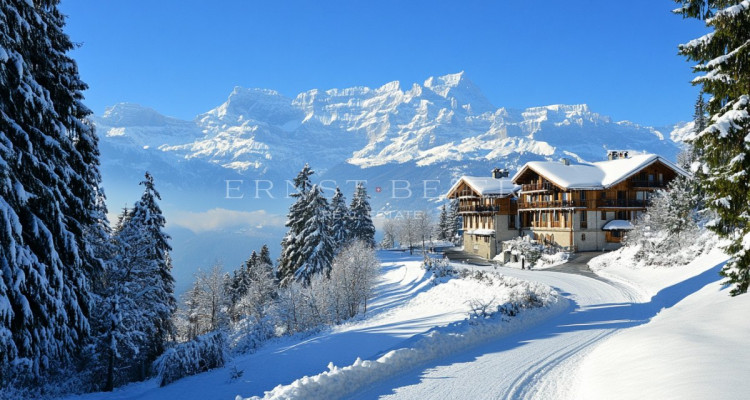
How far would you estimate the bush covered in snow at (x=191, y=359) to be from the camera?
18547mm

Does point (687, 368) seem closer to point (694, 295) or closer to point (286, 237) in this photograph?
point (694, 295)

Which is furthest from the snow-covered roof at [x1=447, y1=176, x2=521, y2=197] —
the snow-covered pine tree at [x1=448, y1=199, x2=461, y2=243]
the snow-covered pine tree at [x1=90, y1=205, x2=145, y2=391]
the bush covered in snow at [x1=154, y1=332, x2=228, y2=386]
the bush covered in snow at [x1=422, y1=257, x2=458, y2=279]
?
the snow-covered pine tree at [x1=90, y1=205, x2=145, y2=391]

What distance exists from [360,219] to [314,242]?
24.1m

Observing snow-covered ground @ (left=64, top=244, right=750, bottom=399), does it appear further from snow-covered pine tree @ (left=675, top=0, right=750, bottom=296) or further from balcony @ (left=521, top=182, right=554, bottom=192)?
balcony @ (left=521, top=182, right=554, bottom=192)

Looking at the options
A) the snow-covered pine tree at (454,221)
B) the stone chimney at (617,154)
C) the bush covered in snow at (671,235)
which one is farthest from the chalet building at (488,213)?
the snow-covered pine tree at (454,221)

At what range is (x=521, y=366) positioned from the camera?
11.4 metres

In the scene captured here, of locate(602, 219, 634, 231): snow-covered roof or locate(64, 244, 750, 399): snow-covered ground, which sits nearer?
locate(64, 244, 750, 399): snow-covered ground

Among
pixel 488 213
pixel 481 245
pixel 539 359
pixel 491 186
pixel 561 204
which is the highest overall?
pixel 491 186

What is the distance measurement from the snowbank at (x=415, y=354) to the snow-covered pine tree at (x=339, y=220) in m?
43.2

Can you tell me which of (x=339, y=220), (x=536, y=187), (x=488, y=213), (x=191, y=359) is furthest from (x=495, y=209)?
(x=191, y=359)

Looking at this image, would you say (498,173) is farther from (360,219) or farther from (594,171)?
(360,219)

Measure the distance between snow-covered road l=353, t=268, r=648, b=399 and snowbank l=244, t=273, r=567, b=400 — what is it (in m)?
0.31

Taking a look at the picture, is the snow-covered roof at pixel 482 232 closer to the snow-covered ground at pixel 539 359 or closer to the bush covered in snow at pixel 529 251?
the bush covered in snow at pixel 529 251

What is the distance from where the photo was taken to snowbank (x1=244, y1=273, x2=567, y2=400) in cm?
950
